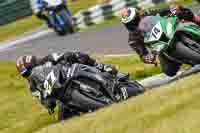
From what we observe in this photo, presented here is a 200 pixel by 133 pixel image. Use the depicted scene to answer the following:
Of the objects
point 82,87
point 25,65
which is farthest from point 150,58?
point 25,65

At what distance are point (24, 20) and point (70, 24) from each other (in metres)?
10.8

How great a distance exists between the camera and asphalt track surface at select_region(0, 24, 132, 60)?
787 inches

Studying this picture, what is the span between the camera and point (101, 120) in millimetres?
9250

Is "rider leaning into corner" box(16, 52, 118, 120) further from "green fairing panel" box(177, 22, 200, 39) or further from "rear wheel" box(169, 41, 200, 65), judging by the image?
"green fairing panel" box(177, 22, 200, 39)

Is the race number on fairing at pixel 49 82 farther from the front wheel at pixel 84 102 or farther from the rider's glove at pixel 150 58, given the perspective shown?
the rider's glove at pixel 150 58

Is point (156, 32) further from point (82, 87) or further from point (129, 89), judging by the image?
point (82, 87)

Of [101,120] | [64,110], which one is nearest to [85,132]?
[101,120]

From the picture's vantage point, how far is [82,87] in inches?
432

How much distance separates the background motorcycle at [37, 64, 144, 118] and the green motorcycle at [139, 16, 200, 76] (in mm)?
972

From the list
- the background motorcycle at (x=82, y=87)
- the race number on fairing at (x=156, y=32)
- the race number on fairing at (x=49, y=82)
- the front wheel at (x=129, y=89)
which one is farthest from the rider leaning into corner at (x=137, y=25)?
the race number on fairing at (x=49, y=82)

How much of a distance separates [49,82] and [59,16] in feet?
50.7

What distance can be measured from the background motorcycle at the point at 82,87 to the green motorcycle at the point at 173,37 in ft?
3.19

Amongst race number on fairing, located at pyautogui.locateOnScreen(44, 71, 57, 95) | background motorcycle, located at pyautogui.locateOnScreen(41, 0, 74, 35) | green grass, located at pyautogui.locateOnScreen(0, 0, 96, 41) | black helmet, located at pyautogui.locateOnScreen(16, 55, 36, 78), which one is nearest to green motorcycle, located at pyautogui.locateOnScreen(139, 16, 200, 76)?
race number on fairing, located at pyautogui.locateOnScreen(44, 71, 57, 95)

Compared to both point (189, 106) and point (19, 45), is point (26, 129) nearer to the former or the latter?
Result: point (189, 106)
